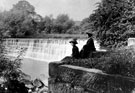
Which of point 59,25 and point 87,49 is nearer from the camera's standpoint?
point 87,49

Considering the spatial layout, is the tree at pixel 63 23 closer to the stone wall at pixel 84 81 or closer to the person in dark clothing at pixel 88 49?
the person in dark clothing at pixel 88 49

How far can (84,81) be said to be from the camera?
241cm

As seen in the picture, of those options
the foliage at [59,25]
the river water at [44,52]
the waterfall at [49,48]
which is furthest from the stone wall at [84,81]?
the foliage at [59,25]

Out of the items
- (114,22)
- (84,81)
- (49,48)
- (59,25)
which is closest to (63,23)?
(59,25)

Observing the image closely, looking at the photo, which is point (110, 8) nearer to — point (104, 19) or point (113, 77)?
point (104, 19)

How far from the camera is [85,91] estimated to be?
2420 millimetres

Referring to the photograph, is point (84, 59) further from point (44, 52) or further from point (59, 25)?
point (59, 25)

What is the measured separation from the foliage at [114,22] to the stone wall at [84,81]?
5.93m

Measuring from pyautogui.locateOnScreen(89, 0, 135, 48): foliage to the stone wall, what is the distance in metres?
5.93

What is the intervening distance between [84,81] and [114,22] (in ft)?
24.5

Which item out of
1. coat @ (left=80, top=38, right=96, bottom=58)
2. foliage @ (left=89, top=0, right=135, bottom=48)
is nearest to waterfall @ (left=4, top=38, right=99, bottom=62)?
foliage @ (left=89, top=0, right=135, bottom=48)

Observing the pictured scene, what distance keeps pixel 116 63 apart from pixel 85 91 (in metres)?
0.62

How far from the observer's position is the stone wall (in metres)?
1.97

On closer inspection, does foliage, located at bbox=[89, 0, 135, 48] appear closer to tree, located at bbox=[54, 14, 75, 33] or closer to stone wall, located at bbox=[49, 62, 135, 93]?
stone wall, located at bbox=[49, 62, 135, 93]
